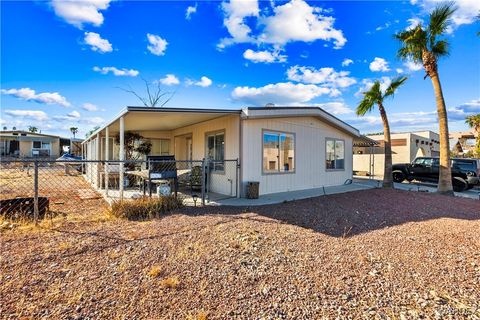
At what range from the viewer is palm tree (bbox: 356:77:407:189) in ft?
38.3

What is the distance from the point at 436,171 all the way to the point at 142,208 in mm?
14438

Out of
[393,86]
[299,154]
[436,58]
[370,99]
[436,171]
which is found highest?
[436,58]

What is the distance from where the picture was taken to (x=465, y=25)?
10266 millimetres

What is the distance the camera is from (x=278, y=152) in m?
9.57

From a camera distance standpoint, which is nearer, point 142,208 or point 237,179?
point 142,208

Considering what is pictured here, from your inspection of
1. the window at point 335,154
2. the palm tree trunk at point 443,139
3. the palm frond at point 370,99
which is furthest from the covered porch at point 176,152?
the palm tree trunk at point 443,139

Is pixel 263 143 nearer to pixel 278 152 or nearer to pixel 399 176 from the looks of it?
pixel 278 152

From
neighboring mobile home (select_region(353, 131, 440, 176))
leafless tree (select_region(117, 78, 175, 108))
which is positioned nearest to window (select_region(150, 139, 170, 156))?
leafless tree (select_region(117, 78, 175, 108))

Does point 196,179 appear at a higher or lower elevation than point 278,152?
lower

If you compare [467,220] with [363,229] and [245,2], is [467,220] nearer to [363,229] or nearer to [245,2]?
[363,229]

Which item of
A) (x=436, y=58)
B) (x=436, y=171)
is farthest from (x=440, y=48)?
(x=436, y=171)

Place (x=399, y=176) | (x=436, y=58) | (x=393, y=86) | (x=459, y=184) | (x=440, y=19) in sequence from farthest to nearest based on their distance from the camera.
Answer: (x=399, y=176) → (x=459, y=184) → (x=393, y=86) → (x=436, y=58) → (x=440, y=19)

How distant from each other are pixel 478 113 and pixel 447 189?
670 inches

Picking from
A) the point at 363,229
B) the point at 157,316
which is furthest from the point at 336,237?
the point at 157,316
